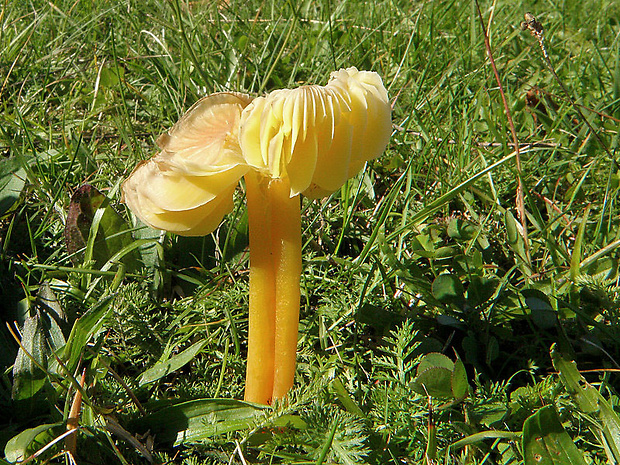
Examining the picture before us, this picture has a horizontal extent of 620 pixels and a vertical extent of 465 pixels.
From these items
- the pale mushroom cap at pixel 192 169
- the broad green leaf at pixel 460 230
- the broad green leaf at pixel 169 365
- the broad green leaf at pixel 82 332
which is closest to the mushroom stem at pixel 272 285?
the pale mushroom cap at pixel 192 169

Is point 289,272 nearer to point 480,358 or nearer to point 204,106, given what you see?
point 204,106

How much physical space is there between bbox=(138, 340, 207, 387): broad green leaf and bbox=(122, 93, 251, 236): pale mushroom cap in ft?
1.72

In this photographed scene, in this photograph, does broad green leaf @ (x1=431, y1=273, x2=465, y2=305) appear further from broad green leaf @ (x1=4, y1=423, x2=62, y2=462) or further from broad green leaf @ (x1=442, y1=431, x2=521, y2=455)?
broad green leaf @ (x1=4, y1=423, x2=62, y2=462)

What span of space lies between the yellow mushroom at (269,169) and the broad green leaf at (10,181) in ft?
3.21

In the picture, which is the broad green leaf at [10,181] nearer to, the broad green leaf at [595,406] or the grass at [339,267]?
the grass at [339,267]

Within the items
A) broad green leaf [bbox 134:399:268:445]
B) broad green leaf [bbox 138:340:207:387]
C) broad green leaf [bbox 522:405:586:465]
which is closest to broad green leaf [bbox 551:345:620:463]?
broad green leaf [bbox 522:405:586:465]

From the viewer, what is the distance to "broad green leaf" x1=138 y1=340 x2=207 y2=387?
185 centimetres

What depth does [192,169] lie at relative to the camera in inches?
54.1

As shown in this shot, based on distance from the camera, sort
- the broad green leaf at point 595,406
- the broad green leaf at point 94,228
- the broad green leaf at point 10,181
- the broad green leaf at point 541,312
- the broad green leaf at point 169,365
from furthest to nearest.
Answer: the broad green leaf at point 10,181, the broad green leaf at point 94,228, the broad green leaf at point 541,312, the broad green leaf at point 169,365, the broad green leaf at point 595,406

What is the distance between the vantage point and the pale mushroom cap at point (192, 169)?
140cm

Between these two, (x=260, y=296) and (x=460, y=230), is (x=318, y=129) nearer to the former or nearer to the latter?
Result: (x=260, y=296)

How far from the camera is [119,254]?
212cm

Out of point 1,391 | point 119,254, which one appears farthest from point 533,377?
point 1,391

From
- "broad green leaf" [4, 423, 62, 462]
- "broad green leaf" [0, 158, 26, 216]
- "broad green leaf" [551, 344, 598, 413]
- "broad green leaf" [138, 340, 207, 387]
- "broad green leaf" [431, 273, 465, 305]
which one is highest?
"broad green leaf" [0, 158, 26, 216]
